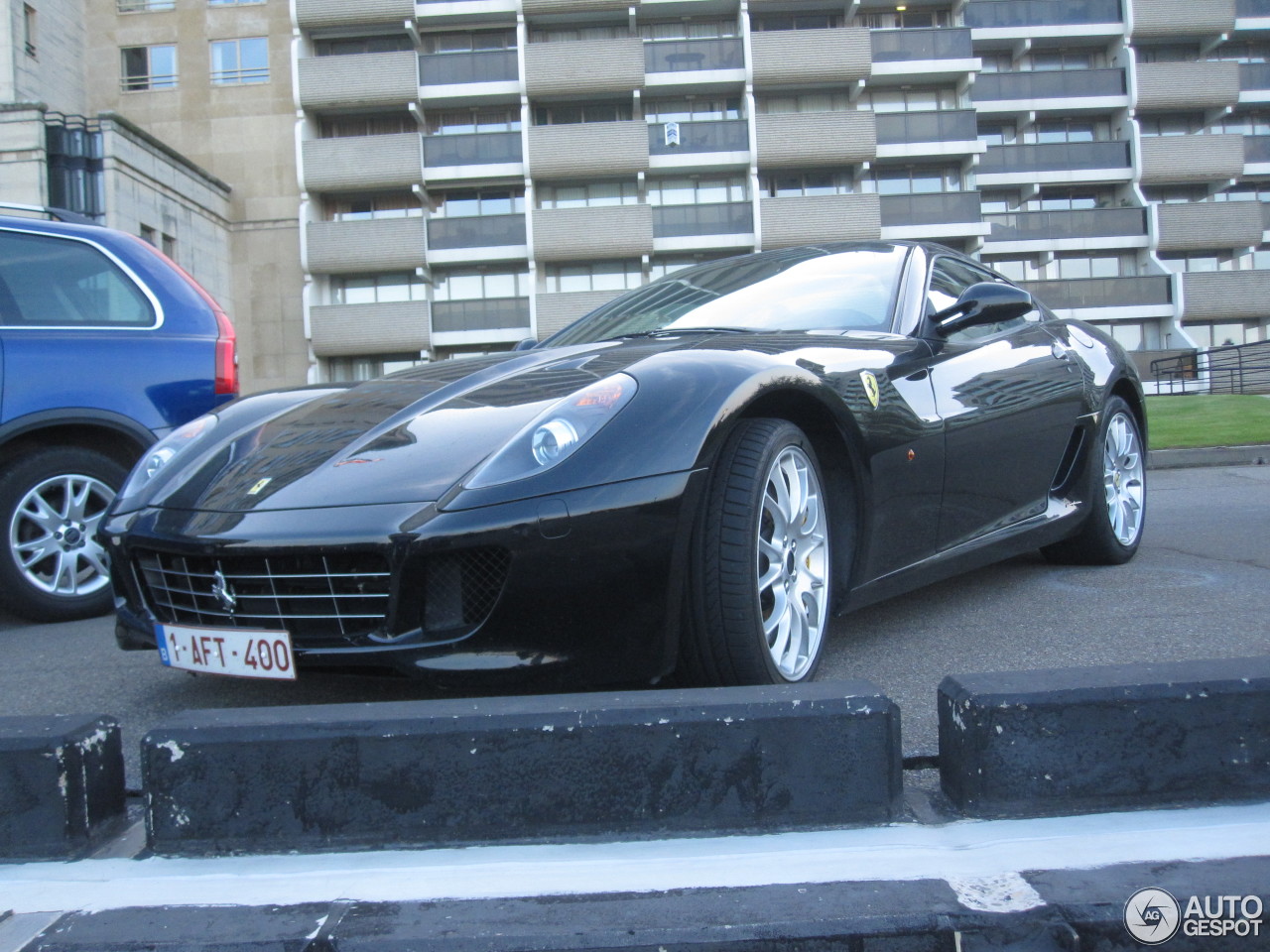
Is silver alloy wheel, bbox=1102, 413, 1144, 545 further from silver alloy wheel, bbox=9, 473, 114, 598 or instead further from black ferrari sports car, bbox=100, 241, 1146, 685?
silver alloy wheel, bbox=9, 473, 114, 598

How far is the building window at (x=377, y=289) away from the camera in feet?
107

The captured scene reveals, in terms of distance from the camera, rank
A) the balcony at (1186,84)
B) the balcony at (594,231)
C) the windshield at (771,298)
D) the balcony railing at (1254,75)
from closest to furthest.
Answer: the windshield at (771,298)
the balcony at (594,231)
the balcony at (1186,84)
the balcony railing at (1254,75)

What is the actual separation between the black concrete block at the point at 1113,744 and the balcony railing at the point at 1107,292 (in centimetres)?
3240

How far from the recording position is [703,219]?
103 feet

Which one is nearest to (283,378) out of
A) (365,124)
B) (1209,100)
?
(365,124)

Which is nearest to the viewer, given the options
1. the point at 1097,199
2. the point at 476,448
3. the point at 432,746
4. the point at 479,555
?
the point at 432,746

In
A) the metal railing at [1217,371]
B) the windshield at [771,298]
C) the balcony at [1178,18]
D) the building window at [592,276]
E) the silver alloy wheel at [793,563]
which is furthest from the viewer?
the balcony at [1178,18]

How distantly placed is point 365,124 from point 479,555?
3435cm

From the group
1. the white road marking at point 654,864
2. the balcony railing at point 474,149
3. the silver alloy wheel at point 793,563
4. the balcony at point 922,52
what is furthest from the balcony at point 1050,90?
the white road marking at point 654,864

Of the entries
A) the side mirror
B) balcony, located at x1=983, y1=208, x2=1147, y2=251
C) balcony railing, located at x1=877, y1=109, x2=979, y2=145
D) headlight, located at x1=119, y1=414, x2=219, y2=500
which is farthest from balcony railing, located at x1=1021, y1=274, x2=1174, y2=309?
headlight, located at x1=119, y1=414, x2=219, y2=500

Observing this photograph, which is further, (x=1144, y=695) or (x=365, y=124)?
(x=365, y=124)

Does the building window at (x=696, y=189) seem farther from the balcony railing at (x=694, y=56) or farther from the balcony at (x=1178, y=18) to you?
the balcony at (x=1178, y=18)

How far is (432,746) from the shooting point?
180 cm

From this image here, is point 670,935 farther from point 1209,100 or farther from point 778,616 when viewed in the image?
point 1209,100
